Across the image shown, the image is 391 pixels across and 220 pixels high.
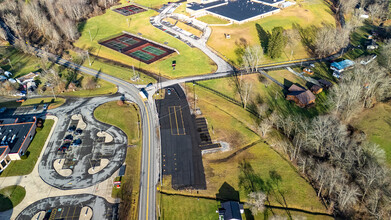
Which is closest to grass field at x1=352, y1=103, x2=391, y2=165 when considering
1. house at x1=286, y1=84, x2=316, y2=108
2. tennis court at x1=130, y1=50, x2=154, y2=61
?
house at x1=286, y1=84, x2=316, y2=108

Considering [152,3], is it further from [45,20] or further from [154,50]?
[154,50]

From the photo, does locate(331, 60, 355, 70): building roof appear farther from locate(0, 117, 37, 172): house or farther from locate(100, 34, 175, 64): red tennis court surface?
locate(0, 117, 37, 172): house

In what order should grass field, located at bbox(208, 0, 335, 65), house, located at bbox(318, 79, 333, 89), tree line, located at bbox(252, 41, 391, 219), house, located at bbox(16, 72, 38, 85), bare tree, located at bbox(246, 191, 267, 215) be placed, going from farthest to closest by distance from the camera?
1. grass field, located at bbox(208, 0, 335, 65)
2. house, located at bbox(16, 72, 38, 85)
3. house, located at bbox(318, 79, 333, 89)
4. tree line, located at bbox(252, 41, 391, 219)
5. bare tree, located at bbox(246, 191, 267, 215)

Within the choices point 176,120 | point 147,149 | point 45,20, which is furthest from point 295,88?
point 45,20

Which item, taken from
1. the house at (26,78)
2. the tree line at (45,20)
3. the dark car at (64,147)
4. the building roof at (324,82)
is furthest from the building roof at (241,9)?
the dark car at (64,147)

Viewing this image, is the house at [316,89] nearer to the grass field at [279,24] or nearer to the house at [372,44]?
the grass field at [279,24]

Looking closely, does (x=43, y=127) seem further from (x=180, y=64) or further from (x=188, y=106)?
(x=180, y=64)

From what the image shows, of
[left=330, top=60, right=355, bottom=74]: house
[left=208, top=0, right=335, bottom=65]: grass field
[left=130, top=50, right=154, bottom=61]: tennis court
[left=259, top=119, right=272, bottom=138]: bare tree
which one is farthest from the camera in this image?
[left=208, top=0, right=335, bottom=65]: grass field
